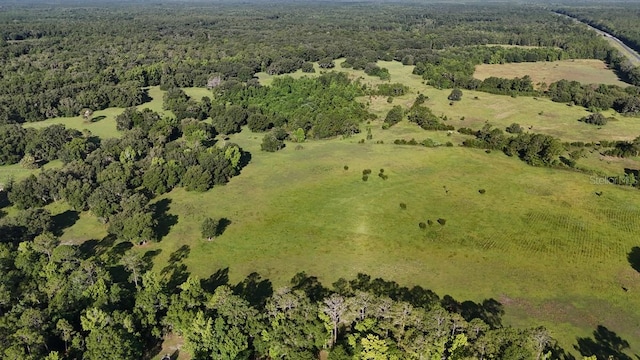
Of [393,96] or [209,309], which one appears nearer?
[209,309]

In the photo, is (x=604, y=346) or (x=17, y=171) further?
(x=17, y=171)

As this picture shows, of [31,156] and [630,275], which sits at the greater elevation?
Answer: [31,156]

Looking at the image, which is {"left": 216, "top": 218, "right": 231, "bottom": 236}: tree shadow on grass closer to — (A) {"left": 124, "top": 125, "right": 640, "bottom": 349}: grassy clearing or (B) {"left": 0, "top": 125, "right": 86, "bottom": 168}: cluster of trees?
(A) {"left": 124, "top": 125, "right": 640, "bottom": 349}: grassy clearing

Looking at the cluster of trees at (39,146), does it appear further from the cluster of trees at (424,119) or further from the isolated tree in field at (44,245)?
the cluster of trees at (424,119)

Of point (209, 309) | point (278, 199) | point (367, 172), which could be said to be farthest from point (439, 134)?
point (209, 309)

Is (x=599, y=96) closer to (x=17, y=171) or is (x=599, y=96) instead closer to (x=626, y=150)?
(x=626, y=150)

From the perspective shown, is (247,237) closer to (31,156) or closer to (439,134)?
(31,156)

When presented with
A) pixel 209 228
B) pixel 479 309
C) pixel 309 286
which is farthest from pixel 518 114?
pixel 209 228
